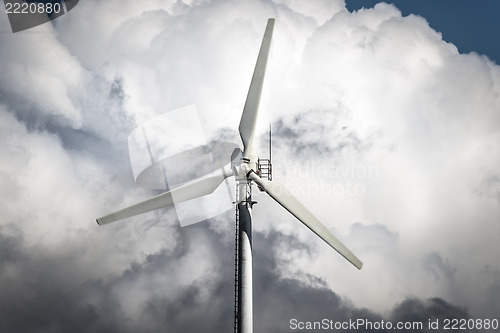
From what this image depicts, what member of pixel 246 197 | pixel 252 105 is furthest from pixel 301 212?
pixel 252 105

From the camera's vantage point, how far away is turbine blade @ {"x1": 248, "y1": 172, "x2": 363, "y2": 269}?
3634 cm

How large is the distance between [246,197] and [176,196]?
6.38 metres

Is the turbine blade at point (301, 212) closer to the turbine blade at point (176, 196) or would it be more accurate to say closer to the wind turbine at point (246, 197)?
the wind turbine at point (246, 197)

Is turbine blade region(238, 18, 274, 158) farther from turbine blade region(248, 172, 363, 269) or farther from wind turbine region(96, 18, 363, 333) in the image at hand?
turbine blade region(248, 172, 363, 269)

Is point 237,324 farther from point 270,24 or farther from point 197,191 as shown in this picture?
point 270,24

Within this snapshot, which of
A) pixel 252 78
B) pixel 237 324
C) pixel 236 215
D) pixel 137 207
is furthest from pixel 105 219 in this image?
pixel 252 78

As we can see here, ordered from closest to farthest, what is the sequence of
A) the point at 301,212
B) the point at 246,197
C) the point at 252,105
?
the point at 301,212, the point at 246,197, the point at 252,105

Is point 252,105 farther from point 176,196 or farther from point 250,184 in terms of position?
point 176,196

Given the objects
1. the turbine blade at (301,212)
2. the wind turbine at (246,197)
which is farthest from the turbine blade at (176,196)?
the turbine blade at (301,212)

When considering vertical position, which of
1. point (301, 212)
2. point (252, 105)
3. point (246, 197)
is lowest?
point (301, 212)

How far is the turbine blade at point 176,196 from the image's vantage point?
35.3m

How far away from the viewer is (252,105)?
1548 inches

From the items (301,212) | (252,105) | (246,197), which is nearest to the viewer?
(301,212)

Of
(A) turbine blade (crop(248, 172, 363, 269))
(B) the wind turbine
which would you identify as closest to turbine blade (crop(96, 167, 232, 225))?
(B) the wind turbine
